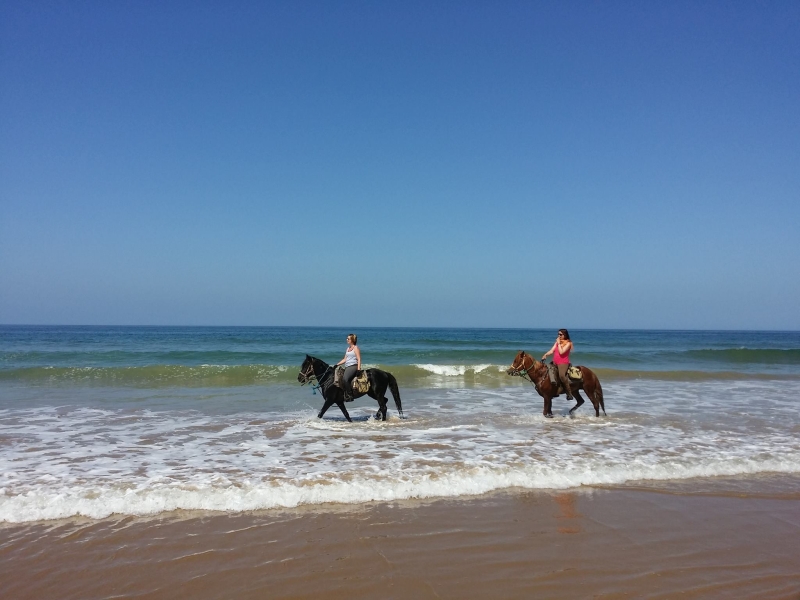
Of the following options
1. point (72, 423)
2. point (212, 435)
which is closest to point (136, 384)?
point (72, 423)

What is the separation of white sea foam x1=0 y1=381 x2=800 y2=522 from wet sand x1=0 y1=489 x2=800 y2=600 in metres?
0.46

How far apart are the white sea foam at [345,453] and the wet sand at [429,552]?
1.50ft

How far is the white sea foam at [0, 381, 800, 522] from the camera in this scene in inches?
236

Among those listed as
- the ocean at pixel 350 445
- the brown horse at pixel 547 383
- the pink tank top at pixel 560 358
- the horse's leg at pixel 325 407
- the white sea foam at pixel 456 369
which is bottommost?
the white sea foam at pixel 456 369

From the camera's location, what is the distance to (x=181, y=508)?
5.65 metres

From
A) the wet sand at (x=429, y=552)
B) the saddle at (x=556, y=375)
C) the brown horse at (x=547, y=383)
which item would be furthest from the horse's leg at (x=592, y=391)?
the wet sand at (x=429, y=552)

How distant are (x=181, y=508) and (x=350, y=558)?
2369 millimetres

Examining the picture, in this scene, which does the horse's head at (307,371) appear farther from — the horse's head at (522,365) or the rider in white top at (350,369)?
the horse's head at (522,365)

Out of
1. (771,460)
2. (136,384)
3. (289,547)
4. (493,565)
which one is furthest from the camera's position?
(136,384)

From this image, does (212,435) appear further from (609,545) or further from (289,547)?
(609,545)

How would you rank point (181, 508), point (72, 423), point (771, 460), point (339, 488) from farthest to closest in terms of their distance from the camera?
point (72, 423) < point (771, 460) < point (339, 488) < point (181, 508)

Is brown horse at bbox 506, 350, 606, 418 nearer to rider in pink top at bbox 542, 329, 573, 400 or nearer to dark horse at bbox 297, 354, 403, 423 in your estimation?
rider in pink top at bbox 542, 329, 573, 400

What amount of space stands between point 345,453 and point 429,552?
3767 mm

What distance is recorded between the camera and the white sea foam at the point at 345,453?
6004 mm
